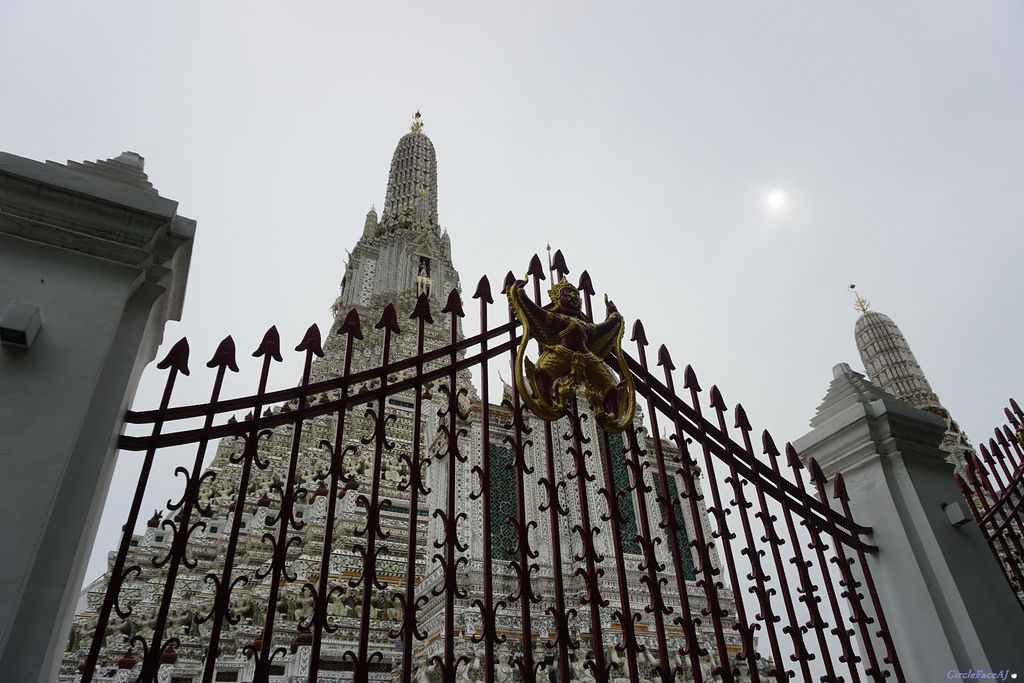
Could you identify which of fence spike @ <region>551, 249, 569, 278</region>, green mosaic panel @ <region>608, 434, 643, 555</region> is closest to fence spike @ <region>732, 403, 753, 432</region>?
fence spike @ <region>551, 249, 569, 278</region>

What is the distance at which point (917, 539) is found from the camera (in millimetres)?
3697

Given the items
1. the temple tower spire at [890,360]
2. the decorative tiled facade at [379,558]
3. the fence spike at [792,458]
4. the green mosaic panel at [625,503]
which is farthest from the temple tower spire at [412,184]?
the fence spike at [792,458]

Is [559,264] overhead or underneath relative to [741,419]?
overhead

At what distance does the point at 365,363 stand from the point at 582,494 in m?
15.7

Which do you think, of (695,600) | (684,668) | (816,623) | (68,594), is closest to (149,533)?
(684,668)

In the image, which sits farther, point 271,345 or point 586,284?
point 586,284

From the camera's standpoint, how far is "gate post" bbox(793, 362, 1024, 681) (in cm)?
340

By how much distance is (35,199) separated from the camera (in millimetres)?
2580

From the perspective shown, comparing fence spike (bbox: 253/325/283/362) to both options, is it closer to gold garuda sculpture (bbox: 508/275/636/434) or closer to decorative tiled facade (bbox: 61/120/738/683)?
gold garuda sculpture (bbox: 508/275/636/434)

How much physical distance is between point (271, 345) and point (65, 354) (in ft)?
2.45

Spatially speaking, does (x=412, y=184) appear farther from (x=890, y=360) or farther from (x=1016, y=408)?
(x=1016, y=408)

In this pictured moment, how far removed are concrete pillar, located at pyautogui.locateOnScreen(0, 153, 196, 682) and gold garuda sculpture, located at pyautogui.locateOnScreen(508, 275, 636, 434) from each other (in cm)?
176

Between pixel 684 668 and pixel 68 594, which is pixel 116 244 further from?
pixel 684 668

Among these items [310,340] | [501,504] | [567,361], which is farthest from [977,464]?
[501,504]
